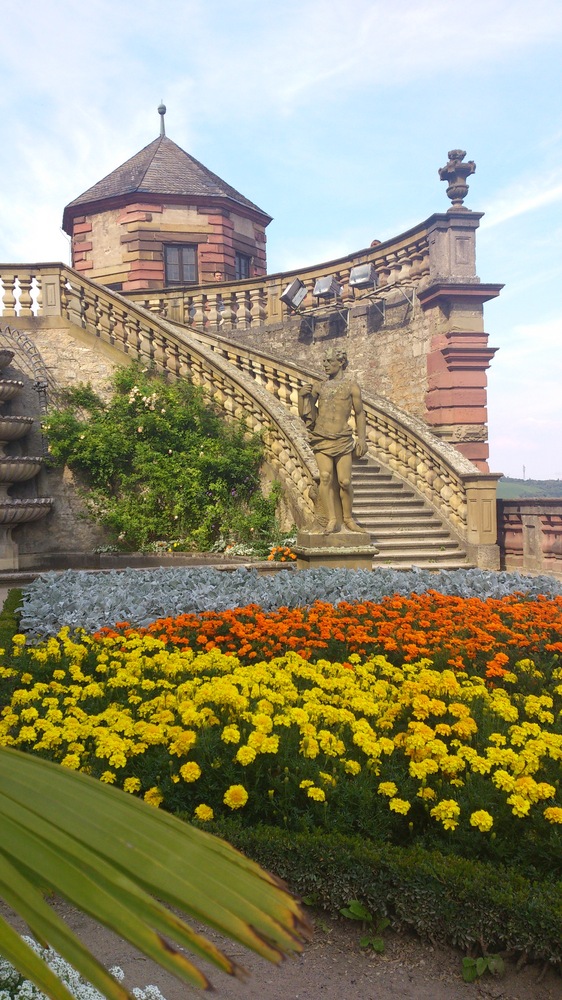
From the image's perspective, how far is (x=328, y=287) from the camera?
18.0 metres

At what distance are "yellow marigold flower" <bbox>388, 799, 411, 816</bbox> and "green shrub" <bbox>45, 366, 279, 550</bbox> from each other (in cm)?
900

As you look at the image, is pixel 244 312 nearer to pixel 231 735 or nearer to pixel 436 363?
pixel 436 363

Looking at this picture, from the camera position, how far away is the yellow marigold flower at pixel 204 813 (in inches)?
130

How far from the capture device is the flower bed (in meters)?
3.34

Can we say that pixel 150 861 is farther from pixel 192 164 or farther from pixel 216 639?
pixel 192 164

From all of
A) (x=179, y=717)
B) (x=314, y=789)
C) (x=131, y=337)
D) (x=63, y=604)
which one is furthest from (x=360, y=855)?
(x=131, y=337)

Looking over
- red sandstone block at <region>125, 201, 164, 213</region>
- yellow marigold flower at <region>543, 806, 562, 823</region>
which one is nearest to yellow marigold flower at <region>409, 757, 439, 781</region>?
yellow marigold flower at <region>543, 806, 562, 823</region>

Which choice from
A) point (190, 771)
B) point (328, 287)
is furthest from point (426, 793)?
point (328, 287)

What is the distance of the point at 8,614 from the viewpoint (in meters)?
7.12

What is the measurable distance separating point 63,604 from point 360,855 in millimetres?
4793

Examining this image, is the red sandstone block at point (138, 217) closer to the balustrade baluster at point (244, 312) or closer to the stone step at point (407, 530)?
the balustrade baluster at point (244, 312)

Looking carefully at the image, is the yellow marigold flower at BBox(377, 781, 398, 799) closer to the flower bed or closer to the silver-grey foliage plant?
the flower bed

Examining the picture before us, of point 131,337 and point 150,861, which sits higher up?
point 131,337

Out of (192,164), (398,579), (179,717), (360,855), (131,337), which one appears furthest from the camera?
(192,164)
